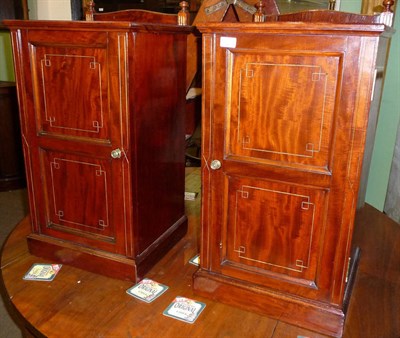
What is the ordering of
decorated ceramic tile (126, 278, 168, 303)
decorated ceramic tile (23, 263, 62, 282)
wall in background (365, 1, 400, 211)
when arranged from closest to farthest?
1. decorated ceramic tile (126, 278, 168, 303)
2. decorated ceramic tile (23, 263, 62, 282)
3. wall in background (365, 1, 400, 211)

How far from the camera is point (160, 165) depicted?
1677mm

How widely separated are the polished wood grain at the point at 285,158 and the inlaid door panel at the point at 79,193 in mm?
415

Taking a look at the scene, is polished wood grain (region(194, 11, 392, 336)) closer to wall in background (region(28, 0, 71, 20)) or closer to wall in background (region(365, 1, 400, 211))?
wall in background (region(365, 1, 400, 211))

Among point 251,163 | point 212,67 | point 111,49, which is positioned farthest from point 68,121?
point 251,163

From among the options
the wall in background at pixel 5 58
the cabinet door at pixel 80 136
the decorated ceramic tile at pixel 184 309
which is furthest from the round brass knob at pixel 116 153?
the wall in background at pixel 5 58

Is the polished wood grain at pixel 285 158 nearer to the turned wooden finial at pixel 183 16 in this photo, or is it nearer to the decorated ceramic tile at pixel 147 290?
the decorated ceramic tile at pixel 147 290

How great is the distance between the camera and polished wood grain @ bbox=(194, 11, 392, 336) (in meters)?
1.10

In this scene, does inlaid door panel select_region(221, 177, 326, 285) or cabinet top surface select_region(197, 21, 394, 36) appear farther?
inlaid door panel select_region(221, 177, 326, 285)

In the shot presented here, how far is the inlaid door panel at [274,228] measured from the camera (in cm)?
125

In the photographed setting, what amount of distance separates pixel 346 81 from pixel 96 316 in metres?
1.09

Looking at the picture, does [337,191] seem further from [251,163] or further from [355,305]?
[355,305]

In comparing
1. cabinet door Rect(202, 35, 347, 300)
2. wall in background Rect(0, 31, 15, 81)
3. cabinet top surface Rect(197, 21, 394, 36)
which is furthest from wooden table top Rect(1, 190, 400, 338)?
wall in background Rect(0, 31, 15, 81)

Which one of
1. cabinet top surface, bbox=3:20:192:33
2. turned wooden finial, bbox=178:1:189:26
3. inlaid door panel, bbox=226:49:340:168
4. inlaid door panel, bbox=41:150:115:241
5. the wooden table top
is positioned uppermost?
turned wooden finial, bbox=178:1:189:26

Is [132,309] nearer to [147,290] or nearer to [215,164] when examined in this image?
[147,290]
